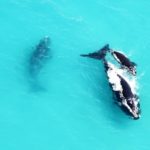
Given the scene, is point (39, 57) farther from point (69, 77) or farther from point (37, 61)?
point (69, 77)

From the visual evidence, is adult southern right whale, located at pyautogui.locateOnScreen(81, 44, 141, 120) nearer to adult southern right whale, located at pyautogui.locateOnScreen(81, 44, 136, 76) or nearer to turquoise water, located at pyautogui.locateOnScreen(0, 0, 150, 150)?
adult southern right whale, located at pyautogui.locateOnScreen(81, 44, 136, 76)

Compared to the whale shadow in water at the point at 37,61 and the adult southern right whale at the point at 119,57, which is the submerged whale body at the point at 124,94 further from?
the whale shadow in water at the point at 37,61

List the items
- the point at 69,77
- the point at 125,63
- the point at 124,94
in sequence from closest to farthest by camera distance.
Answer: the point at 124,94 < the point at 125,63 < the point at 69,77

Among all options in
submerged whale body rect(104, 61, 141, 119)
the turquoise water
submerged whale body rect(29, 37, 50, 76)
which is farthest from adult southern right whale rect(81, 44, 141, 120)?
submerged whale body rect(29, 37, 50, 76)

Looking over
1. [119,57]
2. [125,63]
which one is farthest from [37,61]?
[125,63]

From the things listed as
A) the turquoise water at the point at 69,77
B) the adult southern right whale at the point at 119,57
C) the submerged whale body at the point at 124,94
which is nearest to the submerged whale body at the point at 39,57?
the turquoise water at the point at 69,77
